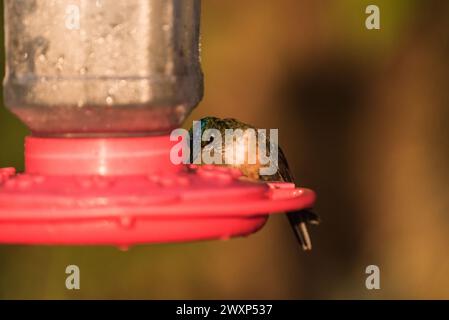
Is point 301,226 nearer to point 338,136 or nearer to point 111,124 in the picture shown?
point 338,136

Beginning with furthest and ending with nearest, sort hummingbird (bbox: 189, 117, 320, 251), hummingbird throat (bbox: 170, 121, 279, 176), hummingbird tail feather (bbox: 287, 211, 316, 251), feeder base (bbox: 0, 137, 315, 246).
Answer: hummingbird throat (bbox: 170, 121, 279, 176), hummingbird (bbox: 189, 117, 320, 251), hummingbird tail feather (bbox: 287, 211, 316, 251), feeder base (bbox: 0, 137, 315, 246)

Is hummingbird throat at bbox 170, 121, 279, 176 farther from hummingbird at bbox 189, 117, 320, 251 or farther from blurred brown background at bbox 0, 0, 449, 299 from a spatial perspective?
blurred brown background at bbox 0, 0, 449, 299

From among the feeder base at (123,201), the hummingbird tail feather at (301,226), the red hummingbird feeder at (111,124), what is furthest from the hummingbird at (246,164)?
the feeder base at (123,201)

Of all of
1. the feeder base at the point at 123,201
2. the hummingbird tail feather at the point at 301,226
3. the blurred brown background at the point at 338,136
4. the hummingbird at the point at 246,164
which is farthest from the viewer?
the blurred brown background at the point at 338,136

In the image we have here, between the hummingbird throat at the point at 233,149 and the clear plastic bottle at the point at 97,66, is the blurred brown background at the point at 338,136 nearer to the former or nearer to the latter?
the hummingbird throat at the point at 233,149

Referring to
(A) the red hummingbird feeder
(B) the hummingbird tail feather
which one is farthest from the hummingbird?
(A) the red hummingbird feeder

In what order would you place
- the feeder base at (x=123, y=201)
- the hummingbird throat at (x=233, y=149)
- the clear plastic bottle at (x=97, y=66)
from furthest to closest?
1. the hummingbird throat at (x=233, y=149)
2. the clear plastic bottle at (x=97, y=66)
3. the feeder base at (x=123, y=201)
